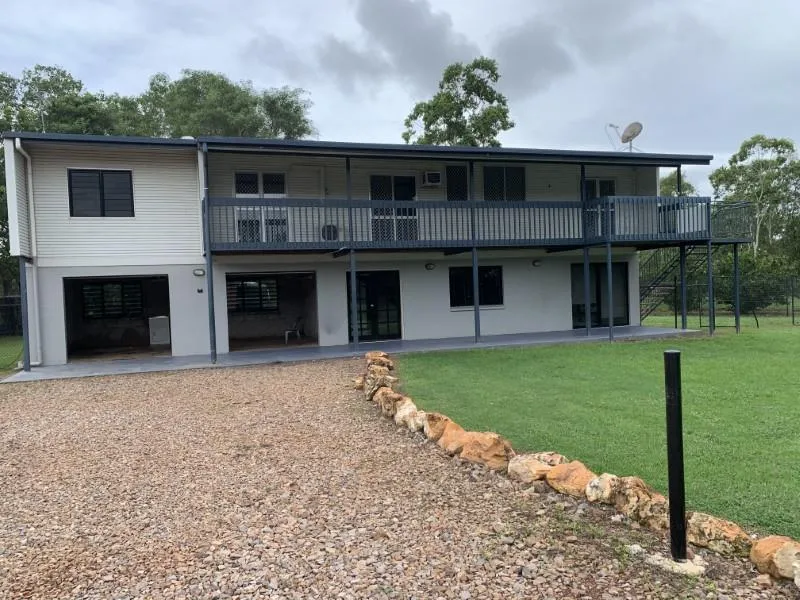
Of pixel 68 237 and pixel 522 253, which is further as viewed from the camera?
pixel 522 253

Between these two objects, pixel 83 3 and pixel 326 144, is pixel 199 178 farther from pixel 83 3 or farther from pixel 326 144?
pixel 83 3

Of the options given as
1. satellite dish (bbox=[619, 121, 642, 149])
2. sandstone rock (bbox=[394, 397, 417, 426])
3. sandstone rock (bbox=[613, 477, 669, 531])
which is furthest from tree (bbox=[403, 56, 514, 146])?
sandstone rock (bbox=[613, 477, 669, 531])

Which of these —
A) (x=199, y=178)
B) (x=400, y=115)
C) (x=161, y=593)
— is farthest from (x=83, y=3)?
(x=400, y=115)

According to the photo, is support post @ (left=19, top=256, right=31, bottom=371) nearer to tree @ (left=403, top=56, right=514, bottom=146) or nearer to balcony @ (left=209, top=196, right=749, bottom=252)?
balcony @ (left=209, top=196, right=749, bottom=252)

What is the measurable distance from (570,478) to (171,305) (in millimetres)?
12324

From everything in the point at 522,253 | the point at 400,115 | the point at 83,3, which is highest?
the point at 400,115

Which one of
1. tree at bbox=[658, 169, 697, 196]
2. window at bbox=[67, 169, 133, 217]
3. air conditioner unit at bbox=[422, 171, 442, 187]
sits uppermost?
tree at bbox=[658, 169, 697, 196]

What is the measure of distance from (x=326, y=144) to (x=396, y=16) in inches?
594

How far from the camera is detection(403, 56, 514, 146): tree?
95.7 feet

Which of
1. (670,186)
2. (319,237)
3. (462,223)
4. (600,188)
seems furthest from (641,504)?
(670,186)

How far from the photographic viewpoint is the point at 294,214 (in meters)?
14.4

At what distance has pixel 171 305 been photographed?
1455 cm

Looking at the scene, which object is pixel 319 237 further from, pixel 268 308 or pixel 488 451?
pixel 488 451

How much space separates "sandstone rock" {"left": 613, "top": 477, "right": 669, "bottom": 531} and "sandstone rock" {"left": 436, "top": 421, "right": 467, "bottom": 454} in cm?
169
